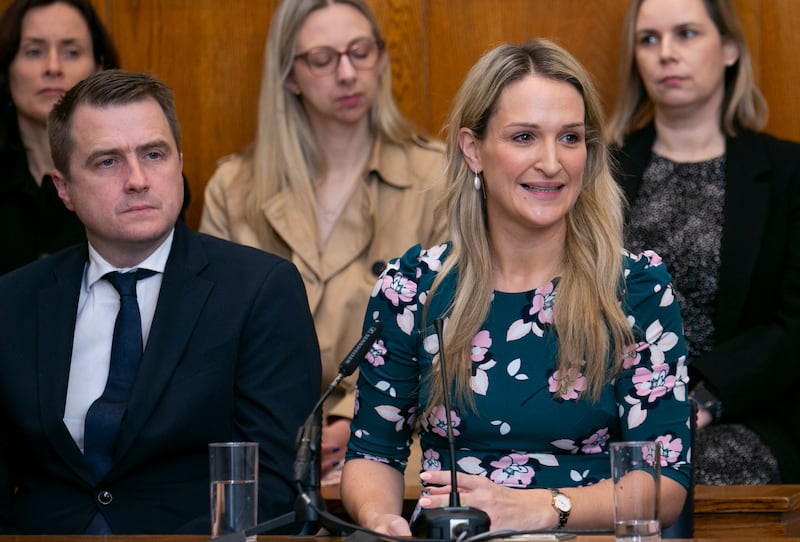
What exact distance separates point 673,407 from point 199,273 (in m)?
0.98

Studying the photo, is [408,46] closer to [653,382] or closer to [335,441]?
[335,441]

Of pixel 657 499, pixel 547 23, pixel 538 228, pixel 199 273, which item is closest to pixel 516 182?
pixel 538 228

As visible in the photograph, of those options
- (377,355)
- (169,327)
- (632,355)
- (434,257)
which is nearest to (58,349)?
(169,327)

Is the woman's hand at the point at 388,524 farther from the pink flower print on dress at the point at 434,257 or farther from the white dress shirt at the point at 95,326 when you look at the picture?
the white dress shirt at the point at 95,326

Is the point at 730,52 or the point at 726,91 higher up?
the point at 730,52

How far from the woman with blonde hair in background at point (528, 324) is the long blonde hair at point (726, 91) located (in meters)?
1.40

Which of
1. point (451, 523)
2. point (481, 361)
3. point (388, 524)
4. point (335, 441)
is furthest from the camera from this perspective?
point (335, 441)

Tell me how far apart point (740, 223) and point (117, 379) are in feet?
6.13

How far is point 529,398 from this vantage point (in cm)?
231

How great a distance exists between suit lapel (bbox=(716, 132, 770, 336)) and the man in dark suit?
1.43 m

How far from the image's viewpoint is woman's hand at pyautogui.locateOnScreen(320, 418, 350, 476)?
3.38 metres

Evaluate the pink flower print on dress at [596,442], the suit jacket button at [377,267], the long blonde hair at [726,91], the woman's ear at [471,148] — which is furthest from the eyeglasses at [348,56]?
the pink flower print on dress at [596,442]

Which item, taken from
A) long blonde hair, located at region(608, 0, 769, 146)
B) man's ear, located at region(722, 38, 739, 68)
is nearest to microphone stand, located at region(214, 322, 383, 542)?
long blonde hair, located at region(608, 0, 769, 146)

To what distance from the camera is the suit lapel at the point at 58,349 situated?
247 cm
